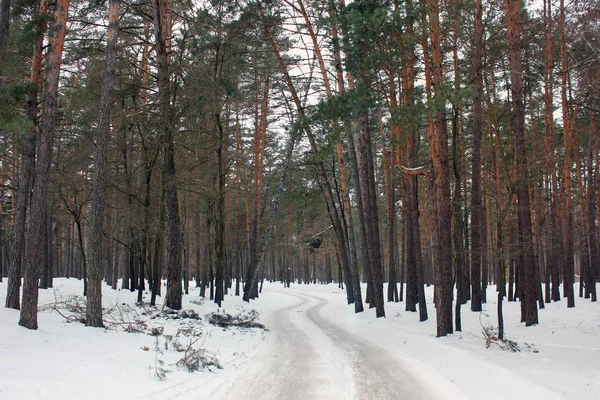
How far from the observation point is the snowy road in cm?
567

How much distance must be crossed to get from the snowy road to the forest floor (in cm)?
2

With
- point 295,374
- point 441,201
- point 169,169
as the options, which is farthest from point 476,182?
point 295,374

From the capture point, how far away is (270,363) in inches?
301

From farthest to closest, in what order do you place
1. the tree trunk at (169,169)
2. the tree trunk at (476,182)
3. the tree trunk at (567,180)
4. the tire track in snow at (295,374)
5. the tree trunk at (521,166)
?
the tree trunk at (567,180) < the tree trunk at (169,169) < the tree trunk at (476,182) < the tree trunk at (521,166) < the tire track in snow at (295,374)

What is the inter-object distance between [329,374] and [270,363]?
1.28m

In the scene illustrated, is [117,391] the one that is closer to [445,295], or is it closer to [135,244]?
[445,295]

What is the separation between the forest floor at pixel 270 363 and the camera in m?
5.46

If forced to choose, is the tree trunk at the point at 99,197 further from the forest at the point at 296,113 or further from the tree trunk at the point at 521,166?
the tree trunk at the point at 521,166

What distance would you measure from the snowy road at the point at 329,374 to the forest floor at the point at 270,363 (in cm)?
2

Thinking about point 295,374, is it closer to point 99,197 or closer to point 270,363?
point 270,363

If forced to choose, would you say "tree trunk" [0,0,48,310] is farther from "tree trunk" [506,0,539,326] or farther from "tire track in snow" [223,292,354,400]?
"tree trunk" [506,0,539,326]

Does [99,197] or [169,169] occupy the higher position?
[169,169]

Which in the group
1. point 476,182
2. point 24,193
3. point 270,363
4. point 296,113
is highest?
point 296,113

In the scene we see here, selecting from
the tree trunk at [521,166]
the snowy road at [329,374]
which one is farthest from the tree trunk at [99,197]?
the tree trunk at [521,166]
